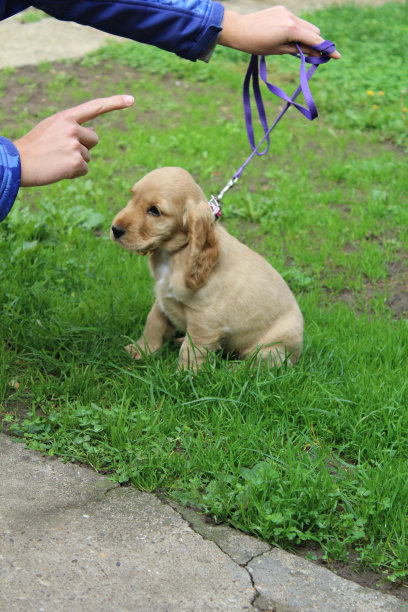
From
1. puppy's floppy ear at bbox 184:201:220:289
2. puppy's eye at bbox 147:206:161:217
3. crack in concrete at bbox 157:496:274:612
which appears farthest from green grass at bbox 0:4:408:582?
puppy's eye at bbox 147:206:161:217

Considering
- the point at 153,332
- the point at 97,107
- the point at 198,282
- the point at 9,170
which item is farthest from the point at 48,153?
the point at 153,332

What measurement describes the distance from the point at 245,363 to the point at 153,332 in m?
0.58

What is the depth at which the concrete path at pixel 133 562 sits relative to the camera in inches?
92.4

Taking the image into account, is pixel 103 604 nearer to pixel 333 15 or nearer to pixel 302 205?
pixel 302 205

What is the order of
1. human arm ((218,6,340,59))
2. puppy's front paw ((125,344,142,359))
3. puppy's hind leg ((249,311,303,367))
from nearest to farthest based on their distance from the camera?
1. human arm ((218,6,340,59))
2. puppy's hind leg ((249,311,303,367))
3. puppy's front paw ((125,344,142,359))

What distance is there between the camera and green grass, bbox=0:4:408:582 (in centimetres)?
287

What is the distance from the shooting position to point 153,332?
391cm

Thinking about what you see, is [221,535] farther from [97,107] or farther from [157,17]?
[157,17]

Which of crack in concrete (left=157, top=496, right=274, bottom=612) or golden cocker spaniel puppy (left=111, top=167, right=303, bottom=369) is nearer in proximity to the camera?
crack in concrete (left=157, top=496, right=274, bottom=612)

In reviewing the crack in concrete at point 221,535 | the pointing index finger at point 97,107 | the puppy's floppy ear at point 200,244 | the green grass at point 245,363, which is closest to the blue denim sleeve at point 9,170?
the pointing index finger at point 97,107

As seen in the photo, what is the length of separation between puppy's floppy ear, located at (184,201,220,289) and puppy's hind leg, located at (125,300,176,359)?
40 cm

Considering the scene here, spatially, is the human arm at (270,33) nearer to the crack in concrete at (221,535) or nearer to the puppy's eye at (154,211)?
the puppy's eye at (154,211)

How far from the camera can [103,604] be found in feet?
7.55

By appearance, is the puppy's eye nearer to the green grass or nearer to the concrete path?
the green grass
